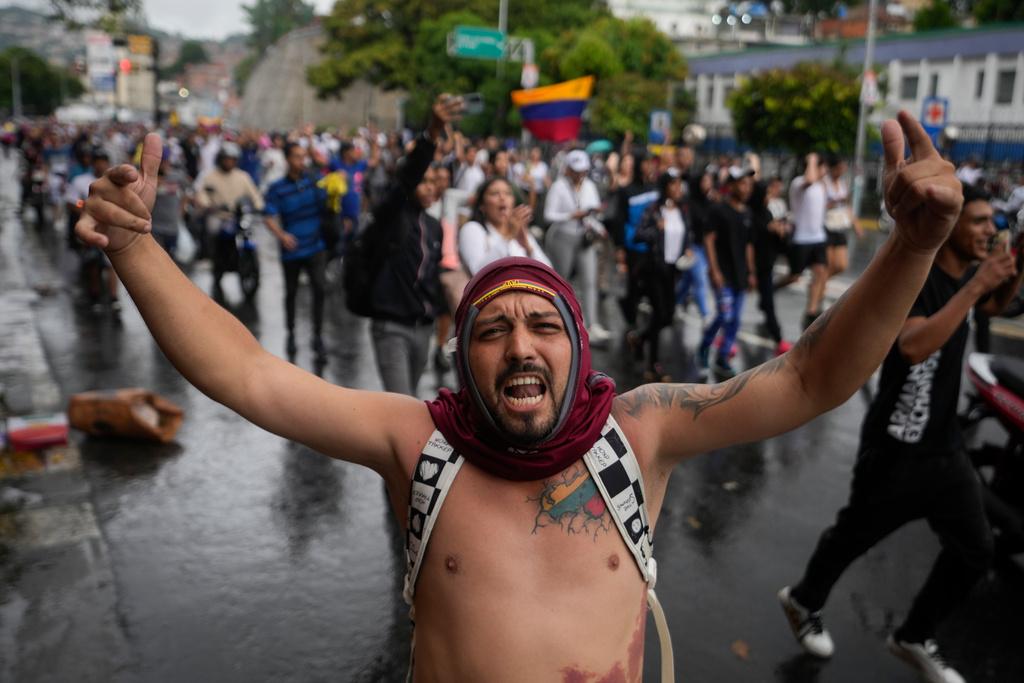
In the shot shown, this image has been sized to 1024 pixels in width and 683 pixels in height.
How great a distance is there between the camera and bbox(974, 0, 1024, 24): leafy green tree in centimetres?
4391

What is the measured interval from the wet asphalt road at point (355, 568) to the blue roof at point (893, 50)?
2557 cm

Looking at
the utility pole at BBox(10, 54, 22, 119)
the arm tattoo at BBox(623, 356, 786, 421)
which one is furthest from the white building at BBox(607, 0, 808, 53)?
the arm tattoo at BBox(623, 356, 786, 421)

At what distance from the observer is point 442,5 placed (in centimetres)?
5522

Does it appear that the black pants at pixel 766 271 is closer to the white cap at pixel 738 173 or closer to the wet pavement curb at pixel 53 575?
the white cap at pixel 738 173

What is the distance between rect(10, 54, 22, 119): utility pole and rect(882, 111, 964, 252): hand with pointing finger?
114165mm

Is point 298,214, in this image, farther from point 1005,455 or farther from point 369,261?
point 1005,455

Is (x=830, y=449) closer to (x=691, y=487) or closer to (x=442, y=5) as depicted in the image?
(x=691, y=487)

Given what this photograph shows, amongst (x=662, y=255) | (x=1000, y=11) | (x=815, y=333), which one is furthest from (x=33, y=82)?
(x=815, y=333)

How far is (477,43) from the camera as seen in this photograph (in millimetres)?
25422

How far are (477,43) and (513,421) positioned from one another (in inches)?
974

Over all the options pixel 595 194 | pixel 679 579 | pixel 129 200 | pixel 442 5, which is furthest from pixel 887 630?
pixel 442 5

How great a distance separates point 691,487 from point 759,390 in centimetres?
404

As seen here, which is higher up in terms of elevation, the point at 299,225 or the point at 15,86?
the point at 15,86

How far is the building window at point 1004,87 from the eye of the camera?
35031 mm
